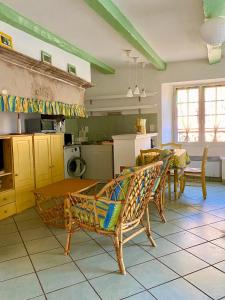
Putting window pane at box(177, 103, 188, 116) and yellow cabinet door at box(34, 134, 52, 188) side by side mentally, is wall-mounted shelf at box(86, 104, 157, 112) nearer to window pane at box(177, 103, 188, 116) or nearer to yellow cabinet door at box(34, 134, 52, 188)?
window pane at box(177, 103, 188, 116)

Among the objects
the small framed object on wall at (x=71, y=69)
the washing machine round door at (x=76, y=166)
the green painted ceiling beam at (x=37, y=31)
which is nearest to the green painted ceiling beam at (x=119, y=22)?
the green painted ceiling beam at (x=37, y=31)

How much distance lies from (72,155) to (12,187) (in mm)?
1810

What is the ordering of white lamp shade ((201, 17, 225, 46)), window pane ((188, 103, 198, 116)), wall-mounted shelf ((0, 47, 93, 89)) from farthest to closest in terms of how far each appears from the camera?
window pane ((188, 103, 198, 116)), wall-mounted shelf ((0, 47, 93, 89)), white lamp shade ((201, 17, 225, 46))

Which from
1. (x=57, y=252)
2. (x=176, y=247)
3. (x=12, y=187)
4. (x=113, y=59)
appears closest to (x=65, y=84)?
(x=113, y=59)

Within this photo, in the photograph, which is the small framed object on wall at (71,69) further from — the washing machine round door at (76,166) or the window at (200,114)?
the window at (200,114)

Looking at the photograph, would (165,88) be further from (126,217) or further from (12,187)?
(126,217)

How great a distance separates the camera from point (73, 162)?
17.9 ft

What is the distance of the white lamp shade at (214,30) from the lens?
2711 millimetres

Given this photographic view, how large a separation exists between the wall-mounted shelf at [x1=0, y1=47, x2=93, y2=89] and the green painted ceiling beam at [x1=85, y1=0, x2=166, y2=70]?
1.17m

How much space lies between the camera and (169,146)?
5750mm

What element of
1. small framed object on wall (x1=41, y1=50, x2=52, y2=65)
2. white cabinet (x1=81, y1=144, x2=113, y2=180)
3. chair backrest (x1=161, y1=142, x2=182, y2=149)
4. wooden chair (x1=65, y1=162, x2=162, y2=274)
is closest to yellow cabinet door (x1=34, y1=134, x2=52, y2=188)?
small framed object on wall (x1=41, y1=50, x2=52, y2=65)

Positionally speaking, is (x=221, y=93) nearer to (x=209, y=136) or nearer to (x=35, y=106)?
(x=209, y=136)

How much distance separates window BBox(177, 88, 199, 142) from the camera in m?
6.15

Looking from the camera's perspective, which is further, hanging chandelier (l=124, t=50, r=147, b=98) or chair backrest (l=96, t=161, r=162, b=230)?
hanging chandelier (l=124, t=50, r=147, b=98)
